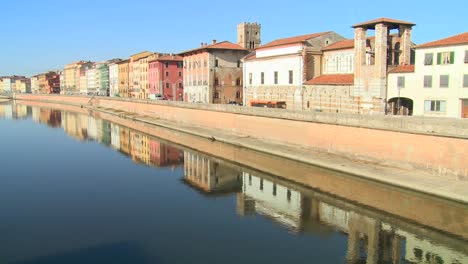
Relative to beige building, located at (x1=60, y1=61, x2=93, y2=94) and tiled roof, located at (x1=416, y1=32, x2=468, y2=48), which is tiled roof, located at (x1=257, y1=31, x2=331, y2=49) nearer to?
tiled roof, located at (x1=416, y1=32, x2=468, y2=48)

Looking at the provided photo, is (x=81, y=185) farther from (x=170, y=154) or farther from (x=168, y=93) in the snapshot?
(x=168, y=93)

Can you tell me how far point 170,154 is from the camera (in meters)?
41.0

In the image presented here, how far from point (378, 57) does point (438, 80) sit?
5.75 metres

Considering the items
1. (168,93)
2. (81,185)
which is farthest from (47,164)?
(168,93)

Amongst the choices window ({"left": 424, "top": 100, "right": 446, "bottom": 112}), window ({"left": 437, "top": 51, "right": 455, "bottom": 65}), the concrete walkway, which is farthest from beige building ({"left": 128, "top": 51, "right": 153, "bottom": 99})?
window ({"left": 437, "top": 51, "right": 455, "bottom": 65})

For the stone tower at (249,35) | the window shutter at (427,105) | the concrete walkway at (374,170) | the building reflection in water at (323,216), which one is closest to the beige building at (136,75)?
the stone tower at (249,35)

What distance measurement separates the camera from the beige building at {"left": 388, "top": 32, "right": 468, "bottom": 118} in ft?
100

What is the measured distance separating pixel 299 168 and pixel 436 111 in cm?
1174

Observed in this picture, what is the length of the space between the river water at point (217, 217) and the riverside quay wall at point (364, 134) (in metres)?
2.62

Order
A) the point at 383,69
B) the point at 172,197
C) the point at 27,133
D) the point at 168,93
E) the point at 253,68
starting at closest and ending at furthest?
the point at 172,197 → the point at 383,69 → the point at 253,68 → the point at 27,133 → the point at 168,93

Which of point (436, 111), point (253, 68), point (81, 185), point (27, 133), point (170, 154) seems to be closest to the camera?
point (81, 185)

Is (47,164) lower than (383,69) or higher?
lower

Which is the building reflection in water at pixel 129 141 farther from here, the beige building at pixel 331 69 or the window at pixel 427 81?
the window at pixel 427 81

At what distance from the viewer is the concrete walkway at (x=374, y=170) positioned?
20.8 meters
